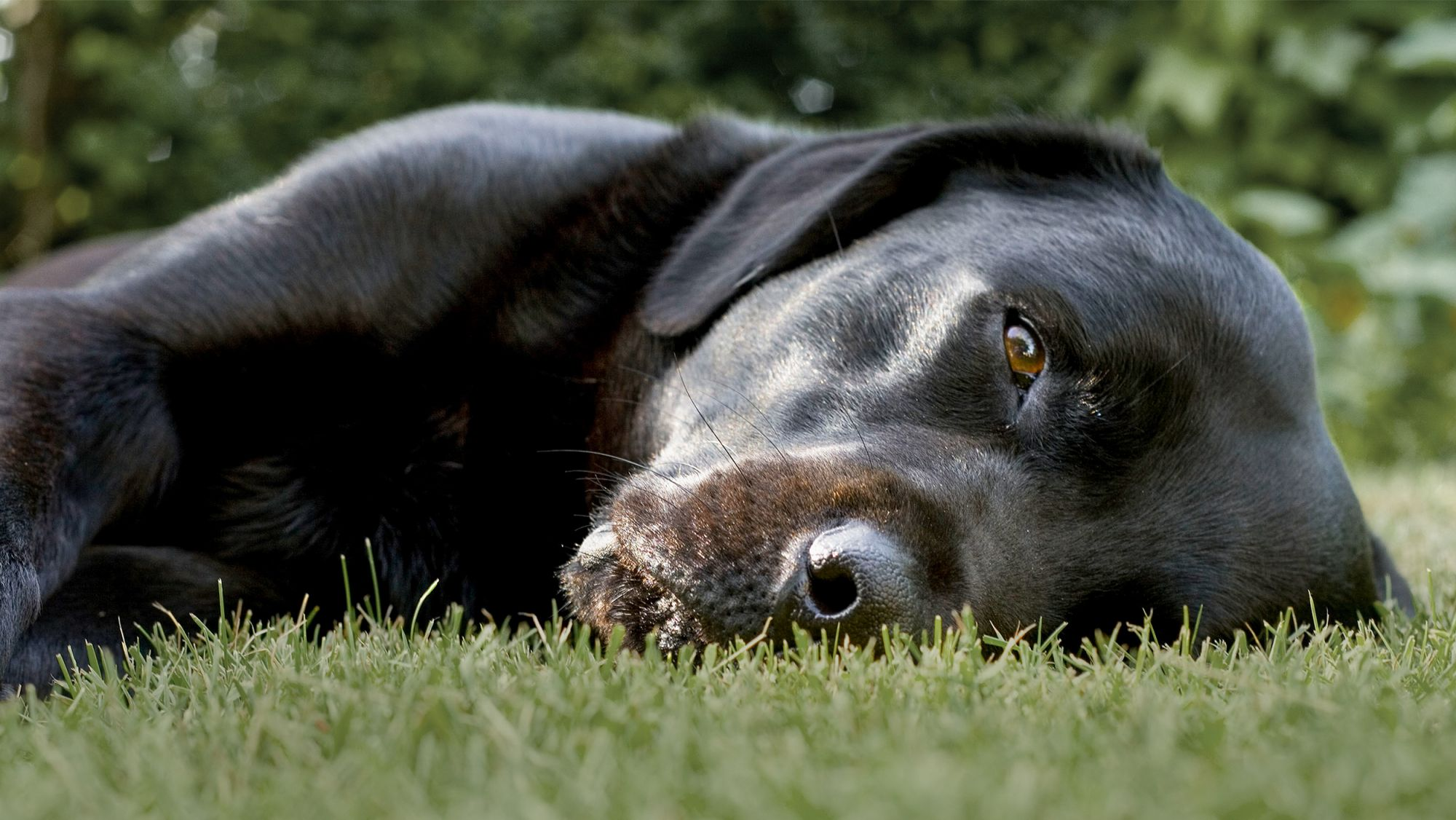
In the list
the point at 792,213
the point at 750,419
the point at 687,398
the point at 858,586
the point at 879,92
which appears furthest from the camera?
the point at 879,92

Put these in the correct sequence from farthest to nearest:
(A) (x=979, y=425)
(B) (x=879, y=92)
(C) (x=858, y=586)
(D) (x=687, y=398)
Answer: (B) (x=879, y=92), (D) (x=687, y=398), (A) (x=979, y=425), (C) (x=858, y=586)

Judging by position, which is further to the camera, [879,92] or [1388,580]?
[879,92]

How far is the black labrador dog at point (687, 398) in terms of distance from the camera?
73.7 inches

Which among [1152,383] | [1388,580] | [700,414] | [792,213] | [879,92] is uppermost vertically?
[879,92]

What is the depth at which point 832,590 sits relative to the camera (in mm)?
1630

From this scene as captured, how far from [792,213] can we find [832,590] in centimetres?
99

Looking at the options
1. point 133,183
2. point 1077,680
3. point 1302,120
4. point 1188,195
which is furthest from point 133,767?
point 1302,120

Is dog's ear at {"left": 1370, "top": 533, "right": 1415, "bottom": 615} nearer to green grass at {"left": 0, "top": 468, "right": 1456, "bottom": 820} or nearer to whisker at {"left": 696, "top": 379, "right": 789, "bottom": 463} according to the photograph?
green grass at {"left": 0, "top": 468, "right": 1456, "bottom": 820}

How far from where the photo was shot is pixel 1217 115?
6520 millimetres

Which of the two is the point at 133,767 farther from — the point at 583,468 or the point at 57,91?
the point at 57,91

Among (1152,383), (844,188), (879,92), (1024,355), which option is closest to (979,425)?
(1024,355)

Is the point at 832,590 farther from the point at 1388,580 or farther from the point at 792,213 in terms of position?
the point at 1388,580

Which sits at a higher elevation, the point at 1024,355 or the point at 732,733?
the point at 1024,355

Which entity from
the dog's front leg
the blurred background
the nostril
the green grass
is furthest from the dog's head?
the blurred background
